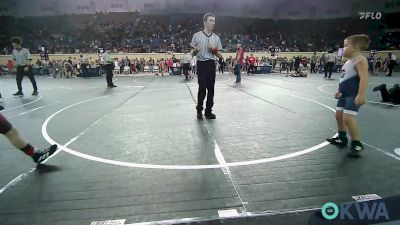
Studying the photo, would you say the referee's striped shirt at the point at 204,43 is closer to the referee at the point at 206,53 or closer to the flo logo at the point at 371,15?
the referee at the point at 206,53

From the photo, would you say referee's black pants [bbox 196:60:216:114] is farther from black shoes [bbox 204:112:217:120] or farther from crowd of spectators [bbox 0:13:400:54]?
crowd of spectators [bbox 0:13:400:54]

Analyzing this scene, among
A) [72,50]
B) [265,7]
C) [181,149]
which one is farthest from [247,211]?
[265,7]

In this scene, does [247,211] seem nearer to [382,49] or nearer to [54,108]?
[54,108]

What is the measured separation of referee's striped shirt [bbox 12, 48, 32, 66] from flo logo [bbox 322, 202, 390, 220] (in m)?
11.3

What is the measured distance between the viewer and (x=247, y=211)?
239 centimetres

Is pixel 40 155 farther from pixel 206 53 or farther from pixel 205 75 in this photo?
pixel 206 53

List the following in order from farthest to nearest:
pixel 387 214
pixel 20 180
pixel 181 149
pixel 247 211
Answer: pixel 181 149 → pixel 20 180 → pixel 247 211 → pixel 387 214

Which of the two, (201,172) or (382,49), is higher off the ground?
(382,49)

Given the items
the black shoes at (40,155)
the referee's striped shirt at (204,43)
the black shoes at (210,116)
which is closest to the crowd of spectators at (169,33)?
the referee's striped shirt at (204,43)

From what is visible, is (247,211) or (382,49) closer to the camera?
(247,211)

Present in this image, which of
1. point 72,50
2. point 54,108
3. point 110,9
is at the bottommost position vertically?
point 54,108

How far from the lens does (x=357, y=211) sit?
2.08 metres

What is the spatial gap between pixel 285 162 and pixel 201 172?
43.1 inches

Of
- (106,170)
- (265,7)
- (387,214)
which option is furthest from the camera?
(265,7)
